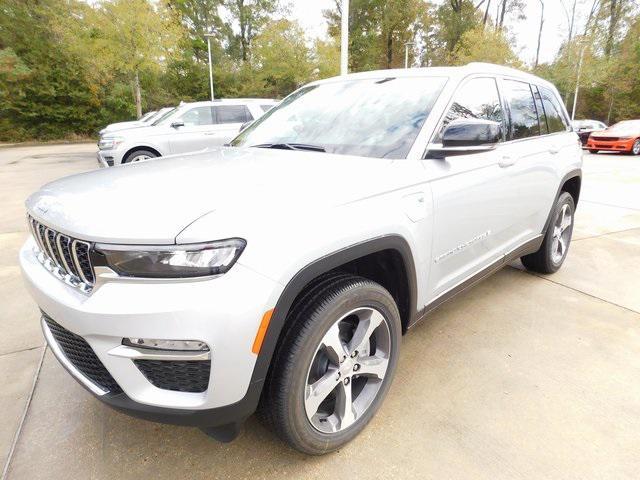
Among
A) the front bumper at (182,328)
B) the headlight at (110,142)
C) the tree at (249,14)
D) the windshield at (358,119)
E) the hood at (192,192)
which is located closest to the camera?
the front bumper at (182,328)

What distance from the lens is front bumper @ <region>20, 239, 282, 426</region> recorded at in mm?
1309

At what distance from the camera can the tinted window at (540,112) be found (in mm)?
3330

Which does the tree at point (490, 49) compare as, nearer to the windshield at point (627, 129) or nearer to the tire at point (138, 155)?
the windshield at point (627, 129)

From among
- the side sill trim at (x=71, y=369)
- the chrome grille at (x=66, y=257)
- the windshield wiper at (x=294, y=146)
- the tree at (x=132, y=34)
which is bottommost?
the side sill trim at (x=71, y=369)

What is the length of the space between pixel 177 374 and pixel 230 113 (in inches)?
337

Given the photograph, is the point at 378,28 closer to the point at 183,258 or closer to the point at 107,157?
the point at 107,157

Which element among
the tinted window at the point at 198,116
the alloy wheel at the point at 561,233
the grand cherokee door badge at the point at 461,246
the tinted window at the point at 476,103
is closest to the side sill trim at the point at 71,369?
the grand cherokee door badge at the point at 461,246

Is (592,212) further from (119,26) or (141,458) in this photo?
(119,26)

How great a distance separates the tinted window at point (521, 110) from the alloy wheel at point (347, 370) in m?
1.89

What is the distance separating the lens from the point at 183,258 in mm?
1347

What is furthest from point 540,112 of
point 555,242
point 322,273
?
point 322,273

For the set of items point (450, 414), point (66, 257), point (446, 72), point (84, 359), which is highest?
point (446, 72)

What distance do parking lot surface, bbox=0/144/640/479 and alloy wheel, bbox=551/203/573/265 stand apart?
562mm

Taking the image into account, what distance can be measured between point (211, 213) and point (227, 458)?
3.80ft
